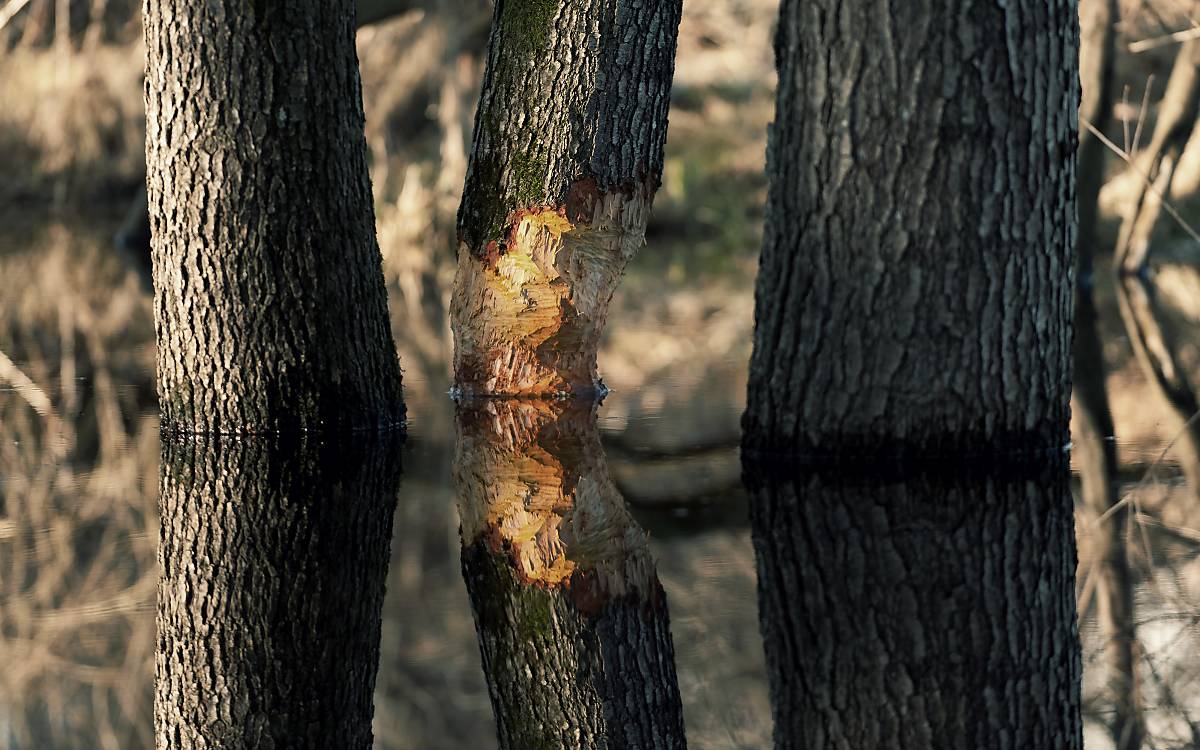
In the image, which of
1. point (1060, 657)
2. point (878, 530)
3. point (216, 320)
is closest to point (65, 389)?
point (216, 320)

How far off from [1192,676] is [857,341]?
1979 millimetres

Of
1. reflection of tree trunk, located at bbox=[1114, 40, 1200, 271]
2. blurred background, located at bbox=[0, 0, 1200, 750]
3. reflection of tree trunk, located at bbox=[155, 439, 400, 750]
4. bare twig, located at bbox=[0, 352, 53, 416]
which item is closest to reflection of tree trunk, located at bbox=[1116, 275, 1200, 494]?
blurred background, located at bbox=[0, 0, 1200, 750]

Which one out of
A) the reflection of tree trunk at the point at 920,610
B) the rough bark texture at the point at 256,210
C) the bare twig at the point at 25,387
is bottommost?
the reflection of tree trunk at the point at 920,610

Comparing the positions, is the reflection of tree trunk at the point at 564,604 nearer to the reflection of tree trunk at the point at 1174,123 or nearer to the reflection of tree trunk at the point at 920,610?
the reflection of tree trunk at the point at 920,610

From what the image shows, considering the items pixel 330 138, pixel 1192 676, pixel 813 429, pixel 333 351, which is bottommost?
pixel 1192 676

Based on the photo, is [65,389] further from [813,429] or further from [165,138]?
[813,429]

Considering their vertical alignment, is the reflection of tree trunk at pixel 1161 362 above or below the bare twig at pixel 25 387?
below

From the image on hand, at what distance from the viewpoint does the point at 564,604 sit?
3797 millimetres

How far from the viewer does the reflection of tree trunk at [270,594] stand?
3.19 metres

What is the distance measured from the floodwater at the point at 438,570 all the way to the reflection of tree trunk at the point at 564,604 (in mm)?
55

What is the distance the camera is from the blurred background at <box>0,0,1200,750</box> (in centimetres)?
332

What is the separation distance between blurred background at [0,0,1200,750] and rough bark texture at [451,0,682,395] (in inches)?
20.0

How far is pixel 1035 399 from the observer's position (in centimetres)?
510

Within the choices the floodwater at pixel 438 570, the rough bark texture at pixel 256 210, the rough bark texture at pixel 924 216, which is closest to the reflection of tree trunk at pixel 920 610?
the floodwater at pixel 438 570
